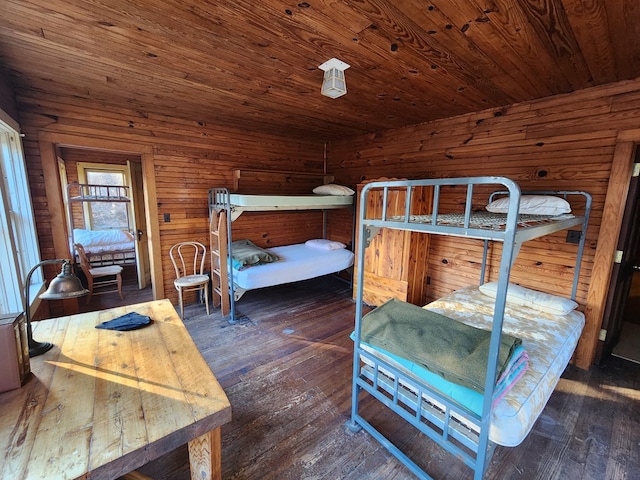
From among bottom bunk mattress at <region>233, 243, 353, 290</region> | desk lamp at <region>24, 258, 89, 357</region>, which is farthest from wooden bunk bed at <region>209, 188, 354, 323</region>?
desk lamp at <region>24, 258, 89, 357</region>

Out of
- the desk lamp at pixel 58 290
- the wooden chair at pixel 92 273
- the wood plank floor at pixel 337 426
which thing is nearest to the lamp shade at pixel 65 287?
the desk lamp at pixel 58 290

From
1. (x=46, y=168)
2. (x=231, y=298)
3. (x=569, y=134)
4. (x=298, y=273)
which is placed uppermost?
(x=569, y=134)

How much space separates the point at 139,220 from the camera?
155 inches

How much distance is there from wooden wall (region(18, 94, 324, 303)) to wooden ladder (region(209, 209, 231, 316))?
0.39m

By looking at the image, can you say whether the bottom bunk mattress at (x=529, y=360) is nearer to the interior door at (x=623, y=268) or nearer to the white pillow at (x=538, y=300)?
the white pillow at (x=538, y=300)

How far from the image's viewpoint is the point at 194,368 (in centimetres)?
122

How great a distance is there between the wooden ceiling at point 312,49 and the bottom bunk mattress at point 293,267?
1819 millimetres

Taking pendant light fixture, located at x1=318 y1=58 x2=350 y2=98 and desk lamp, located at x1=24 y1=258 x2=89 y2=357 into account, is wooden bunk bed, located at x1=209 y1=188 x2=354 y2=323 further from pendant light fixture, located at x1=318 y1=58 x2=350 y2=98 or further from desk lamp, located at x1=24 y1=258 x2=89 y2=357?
desk lamp, located at x1=24 y1=258 x2=89 y2=357

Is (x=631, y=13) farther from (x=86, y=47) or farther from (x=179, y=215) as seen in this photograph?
Answer: (x=179, y=215)

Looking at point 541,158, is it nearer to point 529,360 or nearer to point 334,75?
point 529,360

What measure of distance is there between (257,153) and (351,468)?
12.3ft

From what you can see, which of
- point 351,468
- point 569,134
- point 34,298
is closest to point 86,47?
point 34,298

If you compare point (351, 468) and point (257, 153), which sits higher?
point (257, 153)

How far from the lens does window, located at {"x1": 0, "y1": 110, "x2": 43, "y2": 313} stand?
2.11 meters
